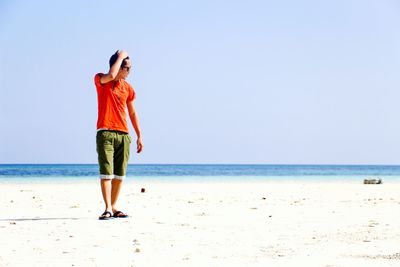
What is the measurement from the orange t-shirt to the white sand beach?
3.83 feet

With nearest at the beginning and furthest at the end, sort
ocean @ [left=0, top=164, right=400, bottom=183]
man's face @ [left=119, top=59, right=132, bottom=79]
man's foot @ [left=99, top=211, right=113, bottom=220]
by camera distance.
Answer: man's foot @ [left=99, top=211, right=113, bottom=220] < man's face @ [left=119, top=59, right=132, bottom=79] < ocean @ [left=0, top=164, right=400, bottom=183]

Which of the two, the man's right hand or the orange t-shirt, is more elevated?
the man's right hand

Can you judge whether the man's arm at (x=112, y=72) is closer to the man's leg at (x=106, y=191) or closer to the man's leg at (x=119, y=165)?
the man's leg at (x=119, y=165)

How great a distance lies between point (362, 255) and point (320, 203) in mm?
4895

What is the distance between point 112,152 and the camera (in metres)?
7.06

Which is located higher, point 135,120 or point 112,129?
point 135,120

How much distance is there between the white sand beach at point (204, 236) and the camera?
4.37 m

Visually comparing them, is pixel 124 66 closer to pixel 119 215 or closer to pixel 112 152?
pixel 112 152

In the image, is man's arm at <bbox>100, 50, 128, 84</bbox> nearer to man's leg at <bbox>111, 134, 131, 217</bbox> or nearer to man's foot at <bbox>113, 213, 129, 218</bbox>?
man's leg at <bbox>111, 134, 131, 217</bbox>

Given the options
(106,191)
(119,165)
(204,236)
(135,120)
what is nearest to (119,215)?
(106,191)

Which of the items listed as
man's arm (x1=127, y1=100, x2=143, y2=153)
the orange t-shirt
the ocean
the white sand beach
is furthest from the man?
the ocean

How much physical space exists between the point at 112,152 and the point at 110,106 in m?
0.57

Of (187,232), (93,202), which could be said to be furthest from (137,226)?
(93,202)

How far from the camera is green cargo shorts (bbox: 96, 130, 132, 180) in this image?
694cm
